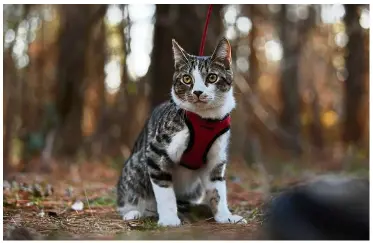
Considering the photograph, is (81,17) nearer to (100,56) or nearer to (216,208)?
(100,56)

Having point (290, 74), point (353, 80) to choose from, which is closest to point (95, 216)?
point (290, 74)

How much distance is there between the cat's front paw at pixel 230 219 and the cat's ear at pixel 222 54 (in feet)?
3.96

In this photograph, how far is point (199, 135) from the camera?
12.2 feet

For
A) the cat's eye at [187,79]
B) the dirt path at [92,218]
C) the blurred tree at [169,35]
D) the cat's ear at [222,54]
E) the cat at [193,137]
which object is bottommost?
the dirt path at [92,218]

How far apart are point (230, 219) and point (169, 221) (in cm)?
51

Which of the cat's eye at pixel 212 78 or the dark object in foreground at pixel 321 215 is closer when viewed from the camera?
the dark object in foreground at pixel 321 215

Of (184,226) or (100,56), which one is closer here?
(184,226)

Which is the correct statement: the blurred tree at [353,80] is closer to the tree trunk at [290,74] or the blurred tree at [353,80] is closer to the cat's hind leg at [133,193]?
the tree trunk at [290,74]

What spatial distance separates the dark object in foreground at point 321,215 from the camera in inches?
109

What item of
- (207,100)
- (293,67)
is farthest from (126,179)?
(293,67)

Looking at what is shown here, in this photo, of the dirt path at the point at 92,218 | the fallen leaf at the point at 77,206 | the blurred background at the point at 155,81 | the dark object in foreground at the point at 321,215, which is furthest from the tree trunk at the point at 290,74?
the dark object in foreground at the point at 321,215

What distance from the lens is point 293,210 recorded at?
2871 mm

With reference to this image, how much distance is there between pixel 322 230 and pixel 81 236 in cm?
170

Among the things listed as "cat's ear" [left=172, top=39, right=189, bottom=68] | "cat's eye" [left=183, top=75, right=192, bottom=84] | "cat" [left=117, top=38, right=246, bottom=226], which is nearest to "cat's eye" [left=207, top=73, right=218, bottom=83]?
"cat" [left=117, top=38, right=246, bottom=226]
